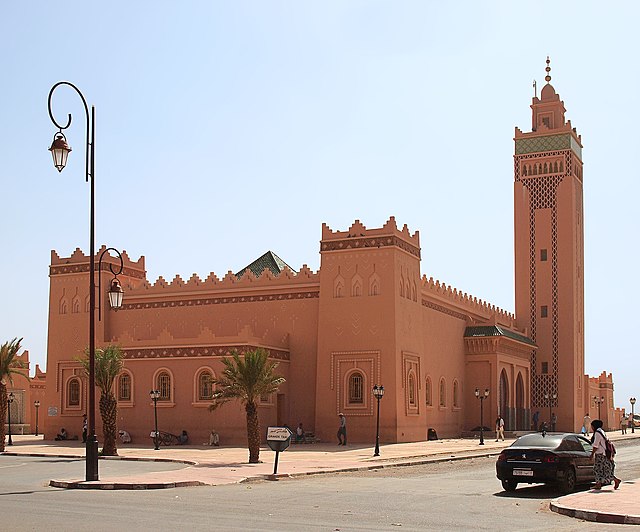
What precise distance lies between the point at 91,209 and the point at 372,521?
9698mm

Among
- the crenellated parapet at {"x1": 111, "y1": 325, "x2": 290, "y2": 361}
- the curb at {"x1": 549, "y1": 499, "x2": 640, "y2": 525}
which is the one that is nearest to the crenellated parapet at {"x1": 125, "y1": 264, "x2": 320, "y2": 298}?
the crenellated parapet at {"x1": 111, "y1": 325, "x2": 290, "y2": 361}

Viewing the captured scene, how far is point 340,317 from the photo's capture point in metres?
39.1

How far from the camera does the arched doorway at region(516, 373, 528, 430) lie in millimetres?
51519

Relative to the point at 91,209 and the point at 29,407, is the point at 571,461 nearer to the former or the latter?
the point at 91,209

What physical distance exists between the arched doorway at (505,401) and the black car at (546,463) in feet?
101

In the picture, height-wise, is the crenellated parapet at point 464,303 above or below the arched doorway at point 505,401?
above

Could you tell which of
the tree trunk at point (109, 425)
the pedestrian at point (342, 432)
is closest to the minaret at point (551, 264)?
the pedestrian at point (342, 432)

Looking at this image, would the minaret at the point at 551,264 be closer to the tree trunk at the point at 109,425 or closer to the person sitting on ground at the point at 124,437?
the person sitting on ground at the point at 124,437

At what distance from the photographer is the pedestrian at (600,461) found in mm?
16781

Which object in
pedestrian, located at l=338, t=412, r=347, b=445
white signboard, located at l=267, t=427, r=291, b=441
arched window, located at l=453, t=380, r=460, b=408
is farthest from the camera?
arched window, located at l=453, t=380, r=460, b=408

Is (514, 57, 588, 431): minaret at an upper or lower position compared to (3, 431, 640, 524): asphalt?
upper

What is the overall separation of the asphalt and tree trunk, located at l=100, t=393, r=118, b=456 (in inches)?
30.5

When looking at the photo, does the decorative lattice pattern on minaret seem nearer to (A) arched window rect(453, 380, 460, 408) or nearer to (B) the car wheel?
(A) arched window rect(453, 380, 460, 408)

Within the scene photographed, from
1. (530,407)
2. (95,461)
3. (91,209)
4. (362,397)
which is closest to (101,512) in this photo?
(95,461)
